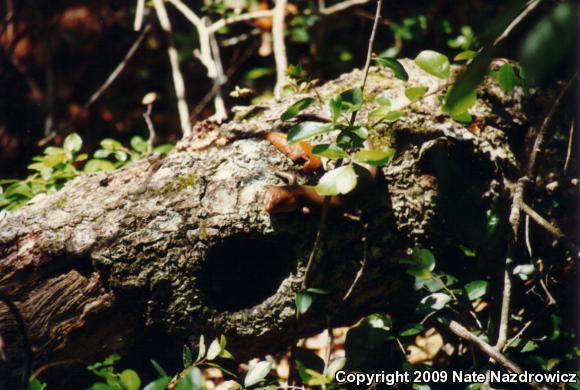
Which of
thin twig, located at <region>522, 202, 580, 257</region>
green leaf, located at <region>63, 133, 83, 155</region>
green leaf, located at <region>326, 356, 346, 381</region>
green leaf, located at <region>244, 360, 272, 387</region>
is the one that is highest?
green leaf, located at <region>63, 133, 83, 155</region>

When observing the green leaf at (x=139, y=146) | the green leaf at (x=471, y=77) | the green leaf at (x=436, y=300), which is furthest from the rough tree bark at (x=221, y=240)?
the green leaf at (x=471, y=77)

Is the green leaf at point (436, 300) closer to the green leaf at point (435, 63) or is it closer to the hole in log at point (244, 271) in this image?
the hole in log at point (244, 271)

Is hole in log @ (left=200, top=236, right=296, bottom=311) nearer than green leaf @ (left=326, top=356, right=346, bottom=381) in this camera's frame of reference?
No

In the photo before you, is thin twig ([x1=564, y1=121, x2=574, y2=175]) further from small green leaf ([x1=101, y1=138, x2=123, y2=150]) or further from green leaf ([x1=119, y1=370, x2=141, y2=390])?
small green leaf ([x1=101, y1=138, x2=123, y2=150])

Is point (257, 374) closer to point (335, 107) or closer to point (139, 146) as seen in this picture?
point (335, 107)

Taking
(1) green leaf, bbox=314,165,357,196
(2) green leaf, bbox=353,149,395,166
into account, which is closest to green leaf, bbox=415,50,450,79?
(2) green leaf, bbox=353,149,395,166
